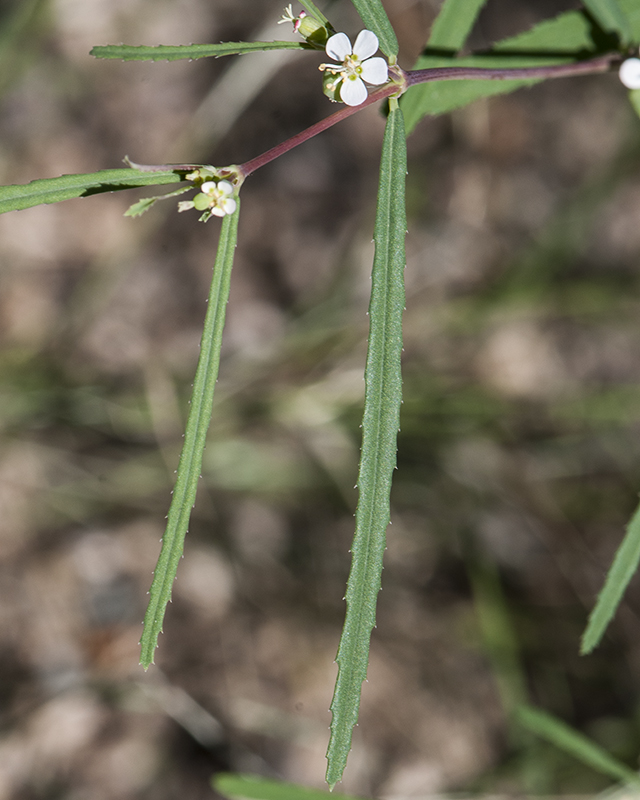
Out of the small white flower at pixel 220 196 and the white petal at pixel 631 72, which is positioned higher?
the small white flower at pixel 220 196

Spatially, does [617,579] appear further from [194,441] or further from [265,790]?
[265,790]

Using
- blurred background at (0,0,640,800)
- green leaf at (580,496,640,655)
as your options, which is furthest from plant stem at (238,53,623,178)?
blurred background at (0,0,640,800)

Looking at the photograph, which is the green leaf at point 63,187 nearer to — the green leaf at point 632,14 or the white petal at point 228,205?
the white petal at point 228,205

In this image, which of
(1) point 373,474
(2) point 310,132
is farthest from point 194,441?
(2) point 310,132

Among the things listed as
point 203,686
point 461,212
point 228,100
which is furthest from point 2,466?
point 461,212

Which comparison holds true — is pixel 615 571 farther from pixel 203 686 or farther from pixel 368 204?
pixel 368 204

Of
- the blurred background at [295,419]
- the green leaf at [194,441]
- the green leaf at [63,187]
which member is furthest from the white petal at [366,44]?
the blurred background at [295,419]
